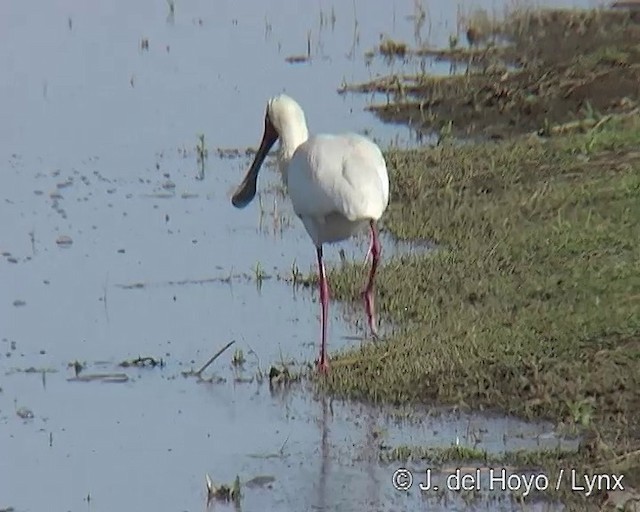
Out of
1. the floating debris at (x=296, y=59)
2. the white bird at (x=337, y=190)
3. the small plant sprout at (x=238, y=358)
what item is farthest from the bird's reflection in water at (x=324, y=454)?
the floating debris at (x=296, y=59)

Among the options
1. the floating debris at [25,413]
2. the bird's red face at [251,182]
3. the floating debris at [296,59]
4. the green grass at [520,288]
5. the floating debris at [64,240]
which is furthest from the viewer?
the floating debris at [296,59]

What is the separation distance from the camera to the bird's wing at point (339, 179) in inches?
359

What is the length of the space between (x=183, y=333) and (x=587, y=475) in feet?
10.8

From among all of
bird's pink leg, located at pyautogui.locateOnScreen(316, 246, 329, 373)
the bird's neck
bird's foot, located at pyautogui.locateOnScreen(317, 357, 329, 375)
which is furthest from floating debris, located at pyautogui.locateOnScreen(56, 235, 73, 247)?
bird's foot, located at pyautogui.locateOnScreen(317, 357, 329, 375)

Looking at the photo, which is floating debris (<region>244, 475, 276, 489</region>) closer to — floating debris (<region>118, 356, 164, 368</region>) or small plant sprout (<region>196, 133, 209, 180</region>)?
floating debris (<region>118, 356, 164, 368</region>)

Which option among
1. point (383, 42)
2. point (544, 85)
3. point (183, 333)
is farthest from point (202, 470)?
point (383, 42)

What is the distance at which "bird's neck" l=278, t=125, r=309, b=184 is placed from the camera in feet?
33.0

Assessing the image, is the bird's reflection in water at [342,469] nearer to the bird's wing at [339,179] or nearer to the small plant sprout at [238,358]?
the small plant sprout at [238,358]

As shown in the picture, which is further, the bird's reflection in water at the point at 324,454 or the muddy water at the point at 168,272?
the muddy water at the point at 168,272

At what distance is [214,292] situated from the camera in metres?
10.2

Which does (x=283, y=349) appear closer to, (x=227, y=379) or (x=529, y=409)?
(x=227, y=379)

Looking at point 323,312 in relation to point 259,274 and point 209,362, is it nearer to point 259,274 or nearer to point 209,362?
point 209,362

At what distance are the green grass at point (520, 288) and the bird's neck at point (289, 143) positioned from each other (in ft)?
2.29

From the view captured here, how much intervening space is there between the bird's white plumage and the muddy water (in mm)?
515
